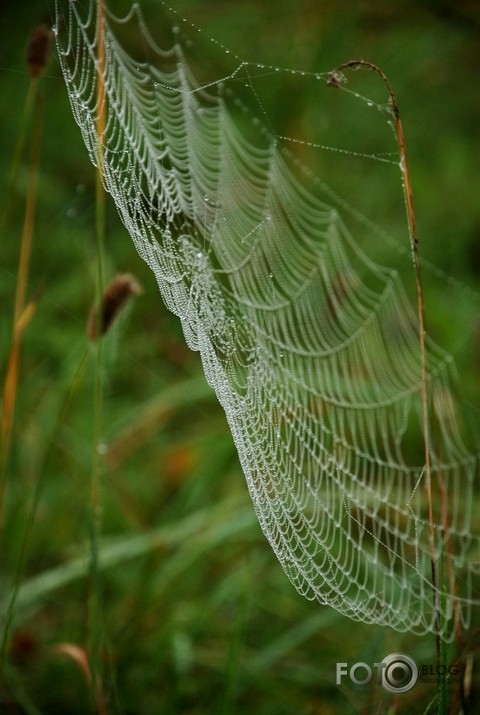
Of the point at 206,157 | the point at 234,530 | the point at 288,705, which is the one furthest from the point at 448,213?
the point at 288,705

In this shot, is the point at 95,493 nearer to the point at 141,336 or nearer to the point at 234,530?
the point at 234,530

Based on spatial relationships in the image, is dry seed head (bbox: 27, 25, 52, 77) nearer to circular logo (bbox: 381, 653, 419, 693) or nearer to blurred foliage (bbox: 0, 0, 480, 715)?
blurred foliage (bbox: 0, 0, 480, 715)

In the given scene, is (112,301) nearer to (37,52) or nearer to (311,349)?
(37,52)

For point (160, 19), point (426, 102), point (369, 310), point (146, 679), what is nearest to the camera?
point (146, 679)

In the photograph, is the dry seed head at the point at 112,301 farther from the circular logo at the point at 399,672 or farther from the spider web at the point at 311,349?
the circular logo at the point at 399,672

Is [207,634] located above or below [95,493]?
below

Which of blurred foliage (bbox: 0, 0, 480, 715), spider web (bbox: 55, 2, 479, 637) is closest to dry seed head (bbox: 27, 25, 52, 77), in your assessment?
blurred foliage (bbox: 0, 0, 480, 715)

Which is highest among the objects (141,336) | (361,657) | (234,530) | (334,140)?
(334,140)
